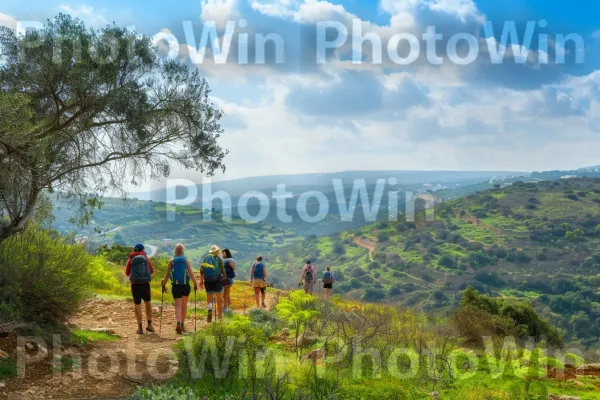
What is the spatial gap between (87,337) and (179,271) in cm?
248

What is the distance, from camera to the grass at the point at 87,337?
10742 millimetres

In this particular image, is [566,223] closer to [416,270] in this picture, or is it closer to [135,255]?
[416,270]

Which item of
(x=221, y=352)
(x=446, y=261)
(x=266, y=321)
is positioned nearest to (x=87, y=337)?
(x=221, y=352)

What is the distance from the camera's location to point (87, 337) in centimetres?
1123

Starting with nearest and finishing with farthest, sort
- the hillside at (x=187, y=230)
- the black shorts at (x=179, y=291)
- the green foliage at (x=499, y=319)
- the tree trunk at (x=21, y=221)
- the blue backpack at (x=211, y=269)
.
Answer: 1. the tree trunk at (x=21, y=221)
2. the black shorts at (x=179, y=291)
3. the blue backpack at (x=211, y=269)
4. the green foliage at (x=499, y=319)
5. the hillside at (x=187, y=230)

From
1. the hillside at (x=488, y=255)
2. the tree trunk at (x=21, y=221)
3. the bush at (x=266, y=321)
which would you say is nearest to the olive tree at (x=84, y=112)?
the tree trunk at (x=21, y=221)

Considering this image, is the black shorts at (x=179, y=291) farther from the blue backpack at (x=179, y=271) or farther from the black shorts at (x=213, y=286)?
the black shorts at (x=213, y=286)

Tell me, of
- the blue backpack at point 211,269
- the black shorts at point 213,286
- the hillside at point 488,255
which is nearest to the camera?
the blue backpack at point 211,269

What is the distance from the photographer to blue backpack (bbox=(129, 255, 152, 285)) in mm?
12219

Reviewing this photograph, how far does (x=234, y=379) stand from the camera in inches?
351

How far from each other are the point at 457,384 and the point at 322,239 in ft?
515

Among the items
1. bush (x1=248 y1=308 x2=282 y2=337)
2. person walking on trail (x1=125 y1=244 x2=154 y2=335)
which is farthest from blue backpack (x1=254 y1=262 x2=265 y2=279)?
person walking on trail (x1=125 y1=244 x2=154 y2=335)

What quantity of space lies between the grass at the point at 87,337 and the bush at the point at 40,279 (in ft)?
1.54

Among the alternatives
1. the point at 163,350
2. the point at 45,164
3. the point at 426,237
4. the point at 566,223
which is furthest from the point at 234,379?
the point at 566,223
